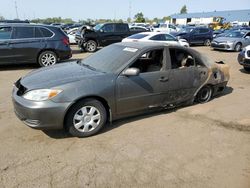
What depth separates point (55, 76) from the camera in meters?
4.17

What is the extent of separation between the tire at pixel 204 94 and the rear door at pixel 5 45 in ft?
22.8

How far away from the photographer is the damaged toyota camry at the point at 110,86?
12.4 feet

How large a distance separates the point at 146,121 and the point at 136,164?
1.46 m

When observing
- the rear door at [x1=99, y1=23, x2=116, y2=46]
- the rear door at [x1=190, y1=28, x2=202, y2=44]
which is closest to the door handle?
the rear door at [x1=99, y1=23, x2=116, y2=46]

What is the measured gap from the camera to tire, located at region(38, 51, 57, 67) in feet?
32.0

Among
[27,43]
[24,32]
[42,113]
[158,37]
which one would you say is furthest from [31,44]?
[158,37]

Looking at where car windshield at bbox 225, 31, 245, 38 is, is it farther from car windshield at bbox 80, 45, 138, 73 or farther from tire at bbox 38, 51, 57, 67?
car windshield at bbox 80, 45, 138, 73

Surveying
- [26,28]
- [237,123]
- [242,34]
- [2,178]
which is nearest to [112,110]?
[2,178]

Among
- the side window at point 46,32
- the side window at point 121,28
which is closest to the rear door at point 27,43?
the side window at point 46,32

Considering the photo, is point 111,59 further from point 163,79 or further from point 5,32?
point 5,32

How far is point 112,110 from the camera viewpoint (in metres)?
4.28

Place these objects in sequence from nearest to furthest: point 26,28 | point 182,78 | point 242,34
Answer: point 182,78, point 26,28, point 242,34

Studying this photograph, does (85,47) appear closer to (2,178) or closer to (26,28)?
(26,28)

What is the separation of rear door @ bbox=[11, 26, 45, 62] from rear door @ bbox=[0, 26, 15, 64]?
170 mm
